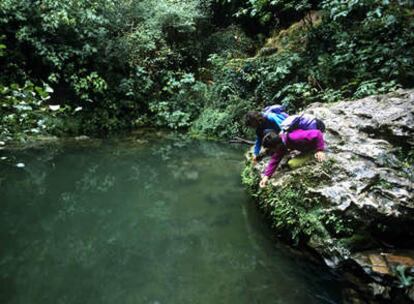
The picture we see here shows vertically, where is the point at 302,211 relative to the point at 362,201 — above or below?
below

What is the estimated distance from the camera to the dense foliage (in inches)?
320

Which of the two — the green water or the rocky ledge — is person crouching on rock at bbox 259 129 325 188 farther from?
the green water

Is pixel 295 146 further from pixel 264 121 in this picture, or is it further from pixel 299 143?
pixel 264 121

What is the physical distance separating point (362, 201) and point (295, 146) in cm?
132

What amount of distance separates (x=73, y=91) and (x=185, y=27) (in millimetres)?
4420

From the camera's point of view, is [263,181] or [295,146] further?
[263,181]

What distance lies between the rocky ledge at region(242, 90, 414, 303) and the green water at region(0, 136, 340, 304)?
30cm

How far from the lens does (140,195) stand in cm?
659

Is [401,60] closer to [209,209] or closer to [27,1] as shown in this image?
[209,209]

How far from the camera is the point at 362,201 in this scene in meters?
4.08

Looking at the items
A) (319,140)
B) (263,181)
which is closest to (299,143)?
(319,140)

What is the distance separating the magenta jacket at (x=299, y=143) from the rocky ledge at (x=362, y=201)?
165 millimetres

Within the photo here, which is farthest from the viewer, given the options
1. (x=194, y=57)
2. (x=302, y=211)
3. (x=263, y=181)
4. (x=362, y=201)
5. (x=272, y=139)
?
(x=194, y=57)

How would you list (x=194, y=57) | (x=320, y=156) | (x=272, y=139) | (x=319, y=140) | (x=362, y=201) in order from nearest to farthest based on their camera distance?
1. (x=362, y=201)
2. (x=320, y=156)
3. (x=319, y=140)
4. (x=272, y=139)
5. (x=194, y=57)
